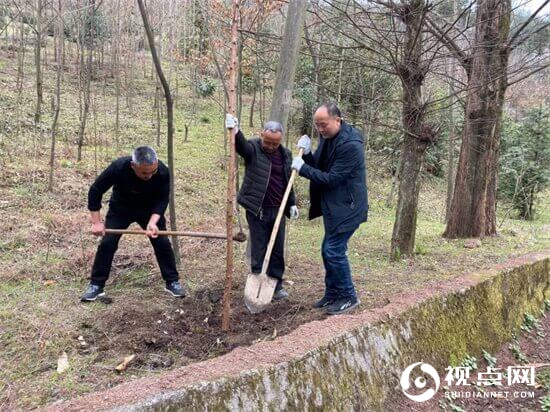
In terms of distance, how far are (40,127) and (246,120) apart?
31.3 feet

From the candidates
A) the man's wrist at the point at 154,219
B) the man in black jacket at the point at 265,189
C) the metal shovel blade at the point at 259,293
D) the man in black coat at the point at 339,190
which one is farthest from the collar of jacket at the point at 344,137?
the man's wrist at the point at 154,219

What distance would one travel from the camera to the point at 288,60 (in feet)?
15.3

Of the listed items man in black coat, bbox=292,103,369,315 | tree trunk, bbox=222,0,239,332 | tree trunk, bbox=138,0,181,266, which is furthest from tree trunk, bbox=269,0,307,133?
tree trunk, bbox=222,0,239,332

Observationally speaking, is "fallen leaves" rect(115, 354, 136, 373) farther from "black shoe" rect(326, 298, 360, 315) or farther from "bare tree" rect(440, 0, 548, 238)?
"bare tree" rect(440, 0, 548, 238)

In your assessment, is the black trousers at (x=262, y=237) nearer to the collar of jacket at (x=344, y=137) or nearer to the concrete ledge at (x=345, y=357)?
the collar of jacket at (x=344, y=137)

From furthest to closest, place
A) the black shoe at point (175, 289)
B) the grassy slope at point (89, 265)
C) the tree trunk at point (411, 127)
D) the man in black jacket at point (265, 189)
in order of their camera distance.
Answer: the tree trunk at point (411, 127) → the black shoe at point (175, 289) → the man in black jacket at point (265, 189) → the grassy slope at point (89, 265)

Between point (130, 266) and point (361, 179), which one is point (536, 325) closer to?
point (361, 179)

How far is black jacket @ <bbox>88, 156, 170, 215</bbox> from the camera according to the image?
13.6ft

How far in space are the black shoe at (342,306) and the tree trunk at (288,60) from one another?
6.22ft

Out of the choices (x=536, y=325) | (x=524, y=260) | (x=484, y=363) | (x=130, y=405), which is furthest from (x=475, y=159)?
(x=130, y=405)

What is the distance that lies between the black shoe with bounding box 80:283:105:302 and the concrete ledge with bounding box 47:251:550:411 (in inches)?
76.6

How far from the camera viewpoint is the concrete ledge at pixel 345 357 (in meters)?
2.32

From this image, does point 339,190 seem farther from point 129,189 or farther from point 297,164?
point 129,189

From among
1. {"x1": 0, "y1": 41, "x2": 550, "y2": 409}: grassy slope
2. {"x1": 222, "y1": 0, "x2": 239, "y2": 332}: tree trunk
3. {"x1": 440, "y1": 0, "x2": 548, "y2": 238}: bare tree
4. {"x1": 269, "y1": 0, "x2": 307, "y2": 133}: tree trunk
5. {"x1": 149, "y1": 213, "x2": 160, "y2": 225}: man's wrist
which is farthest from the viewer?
{"x1": 440, "y1": 0, "x2": 548, "y2": 238}: bare tree
